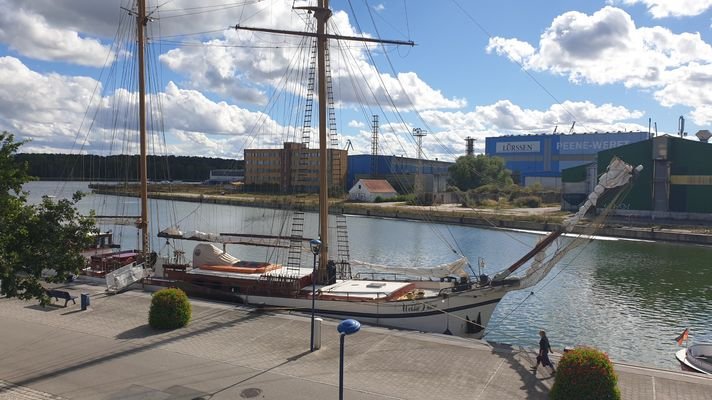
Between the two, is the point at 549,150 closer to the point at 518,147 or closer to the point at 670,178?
the point at 518,147

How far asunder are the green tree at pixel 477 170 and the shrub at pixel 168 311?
9230 centimetres

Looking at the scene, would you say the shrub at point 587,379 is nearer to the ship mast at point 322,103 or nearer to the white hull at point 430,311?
the white hull at point 430,311

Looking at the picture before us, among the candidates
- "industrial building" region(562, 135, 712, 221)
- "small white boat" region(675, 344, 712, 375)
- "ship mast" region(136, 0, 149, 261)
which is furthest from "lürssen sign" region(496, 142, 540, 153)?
"small white boat" region(675, 344, 712, 375)

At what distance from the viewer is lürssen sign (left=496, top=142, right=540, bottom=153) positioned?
122 meters

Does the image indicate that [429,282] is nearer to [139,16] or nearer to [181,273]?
[181,273]

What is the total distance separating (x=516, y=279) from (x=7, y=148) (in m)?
14.6

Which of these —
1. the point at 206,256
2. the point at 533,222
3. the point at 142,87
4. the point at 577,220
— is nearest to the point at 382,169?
the point at 533,222

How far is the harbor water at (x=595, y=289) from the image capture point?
70.2 ft

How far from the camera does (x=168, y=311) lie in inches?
629

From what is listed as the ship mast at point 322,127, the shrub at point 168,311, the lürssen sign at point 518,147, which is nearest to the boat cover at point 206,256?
the ship mast at point 322,127

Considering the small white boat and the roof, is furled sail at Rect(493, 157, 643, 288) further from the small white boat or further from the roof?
the roof

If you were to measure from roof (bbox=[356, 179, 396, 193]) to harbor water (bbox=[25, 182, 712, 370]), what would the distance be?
1598 inches

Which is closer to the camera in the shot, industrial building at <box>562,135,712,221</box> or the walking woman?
the walking woman

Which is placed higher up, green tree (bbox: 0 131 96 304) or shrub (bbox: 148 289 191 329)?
green tree (bbox: 0 131 96 304)
